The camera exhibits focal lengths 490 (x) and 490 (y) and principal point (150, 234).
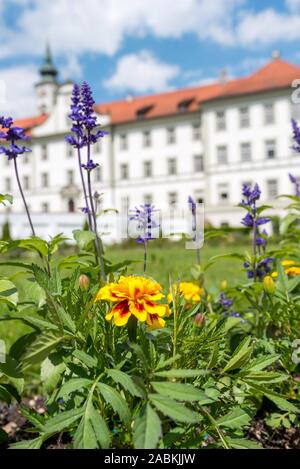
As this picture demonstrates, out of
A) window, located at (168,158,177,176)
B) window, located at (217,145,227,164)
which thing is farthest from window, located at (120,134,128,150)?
window, located at (217,145,227,164)

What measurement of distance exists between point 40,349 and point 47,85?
57.2 metres

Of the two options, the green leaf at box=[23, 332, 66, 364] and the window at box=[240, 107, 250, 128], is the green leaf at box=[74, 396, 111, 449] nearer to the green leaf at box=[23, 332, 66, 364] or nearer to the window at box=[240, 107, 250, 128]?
the green leaf at box=[23, 332, 66, 364]

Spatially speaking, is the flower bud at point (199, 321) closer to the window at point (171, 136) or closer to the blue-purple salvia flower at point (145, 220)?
the blue-purple salvia flower at point (145, 220)

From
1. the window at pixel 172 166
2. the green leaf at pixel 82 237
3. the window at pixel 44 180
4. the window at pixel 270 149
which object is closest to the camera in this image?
the green leaf at pixel 82 237

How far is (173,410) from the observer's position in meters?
0.98

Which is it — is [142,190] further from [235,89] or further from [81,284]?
[81,284]

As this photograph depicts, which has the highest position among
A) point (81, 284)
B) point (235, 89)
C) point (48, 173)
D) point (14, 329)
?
point (235, 89)

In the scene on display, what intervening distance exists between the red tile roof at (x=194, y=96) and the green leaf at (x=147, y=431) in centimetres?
3372

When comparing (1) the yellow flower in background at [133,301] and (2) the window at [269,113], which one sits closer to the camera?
(1) the yellow flower in background at [133,301]

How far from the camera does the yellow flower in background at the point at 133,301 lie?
1.20 meters

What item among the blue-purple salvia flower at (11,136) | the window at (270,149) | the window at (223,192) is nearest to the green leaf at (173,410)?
the blue-purple salvia flower at (11,136)

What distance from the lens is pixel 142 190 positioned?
39.2 m
